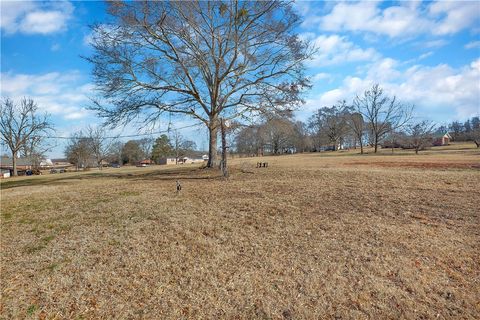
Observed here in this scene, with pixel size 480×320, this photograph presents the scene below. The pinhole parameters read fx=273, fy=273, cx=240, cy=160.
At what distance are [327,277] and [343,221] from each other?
2.08 m

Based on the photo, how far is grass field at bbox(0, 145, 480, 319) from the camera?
3.22m

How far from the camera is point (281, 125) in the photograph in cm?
1523

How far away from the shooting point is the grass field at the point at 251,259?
3219 millimetres

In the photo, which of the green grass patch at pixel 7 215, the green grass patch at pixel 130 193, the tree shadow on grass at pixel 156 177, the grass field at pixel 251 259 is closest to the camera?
the grass field at pixel 251 259

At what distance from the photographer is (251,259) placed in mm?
4191

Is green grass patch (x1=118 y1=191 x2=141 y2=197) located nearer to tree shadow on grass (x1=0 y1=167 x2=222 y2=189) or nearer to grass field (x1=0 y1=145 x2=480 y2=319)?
grass field (x1=0 y1=145 x2=480 y2=319)

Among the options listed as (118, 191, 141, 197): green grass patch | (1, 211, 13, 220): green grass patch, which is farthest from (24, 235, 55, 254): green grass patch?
(118, 191, 141, 197): green grass patch

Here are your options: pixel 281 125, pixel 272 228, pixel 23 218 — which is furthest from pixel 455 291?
pixel 281 125

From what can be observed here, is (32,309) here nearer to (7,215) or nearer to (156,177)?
(7,215)

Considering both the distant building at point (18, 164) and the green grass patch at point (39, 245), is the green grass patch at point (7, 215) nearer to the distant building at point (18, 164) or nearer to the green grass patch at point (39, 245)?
the green grass patch at point (39, 245)

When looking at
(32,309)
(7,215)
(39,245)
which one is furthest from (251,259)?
(7,215)

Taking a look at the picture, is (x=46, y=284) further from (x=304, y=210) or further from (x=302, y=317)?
(x=304, y=210)

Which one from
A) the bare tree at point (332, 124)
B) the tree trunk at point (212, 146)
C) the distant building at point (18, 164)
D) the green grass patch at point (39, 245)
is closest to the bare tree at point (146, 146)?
the distant building at point (18, 164)

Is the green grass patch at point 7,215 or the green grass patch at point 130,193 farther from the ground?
the green grass patch at point 130,193
